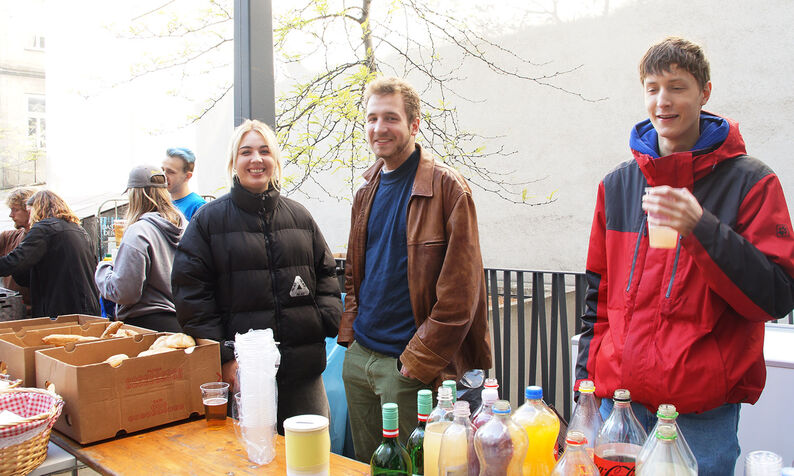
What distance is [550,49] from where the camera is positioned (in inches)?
257

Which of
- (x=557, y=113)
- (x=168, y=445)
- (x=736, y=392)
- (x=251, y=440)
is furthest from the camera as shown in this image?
(x=557, y=113)

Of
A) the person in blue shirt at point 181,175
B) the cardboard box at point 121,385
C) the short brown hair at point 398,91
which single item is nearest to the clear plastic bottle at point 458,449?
the cardboard box at point 121,385

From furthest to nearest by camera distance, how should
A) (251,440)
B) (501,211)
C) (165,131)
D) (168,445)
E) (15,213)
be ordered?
(501,211), (165,131), (15,213), (168,445), (251,440)

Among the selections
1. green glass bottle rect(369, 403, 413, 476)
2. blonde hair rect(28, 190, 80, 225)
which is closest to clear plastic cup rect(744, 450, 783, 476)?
green glass bottle rect(369, 403, 413, 476)

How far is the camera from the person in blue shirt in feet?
11.6

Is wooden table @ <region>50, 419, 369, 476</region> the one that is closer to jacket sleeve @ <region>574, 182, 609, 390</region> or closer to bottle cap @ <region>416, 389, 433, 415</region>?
bottle cap @ <region>416, 389, 433, 415</region>

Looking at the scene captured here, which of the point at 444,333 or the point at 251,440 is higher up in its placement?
the point at 444,333

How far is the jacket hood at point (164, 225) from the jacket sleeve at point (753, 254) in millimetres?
2461

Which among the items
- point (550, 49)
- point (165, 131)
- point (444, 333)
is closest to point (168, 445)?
point (444, 333)

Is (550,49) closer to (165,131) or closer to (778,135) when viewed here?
(778,135)

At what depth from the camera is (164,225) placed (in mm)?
2967

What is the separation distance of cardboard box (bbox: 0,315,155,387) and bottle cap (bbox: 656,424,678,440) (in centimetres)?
193

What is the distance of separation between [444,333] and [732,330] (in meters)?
0.91

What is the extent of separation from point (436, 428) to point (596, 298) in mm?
775
